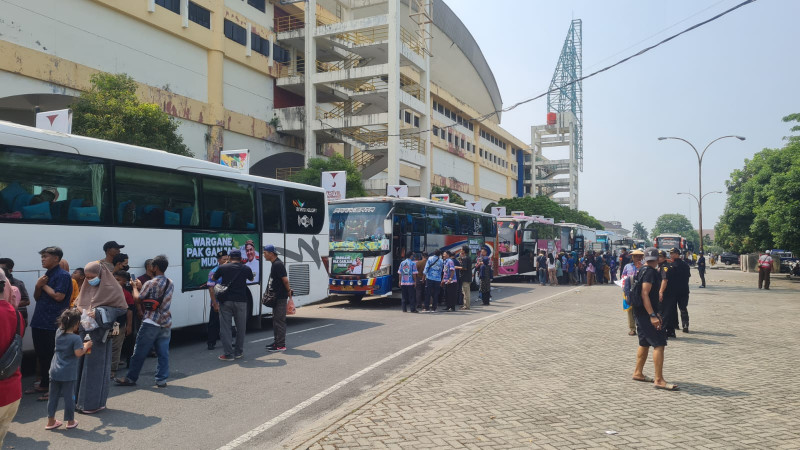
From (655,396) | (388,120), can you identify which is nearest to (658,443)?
(655,396)

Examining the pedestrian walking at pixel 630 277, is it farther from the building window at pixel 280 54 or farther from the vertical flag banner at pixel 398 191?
the building window at pixel 280 54

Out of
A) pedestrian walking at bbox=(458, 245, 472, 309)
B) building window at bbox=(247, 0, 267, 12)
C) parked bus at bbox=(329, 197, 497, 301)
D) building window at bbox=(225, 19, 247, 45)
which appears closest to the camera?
pedestrian walking at bbox=(458, 245, 472, 309)

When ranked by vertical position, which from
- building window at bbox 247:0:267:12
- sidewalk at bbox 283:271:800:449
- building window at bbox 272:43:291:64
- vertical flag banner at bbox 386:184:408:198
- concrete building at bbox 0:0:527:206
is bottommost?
sidewalk at bbox 283:271:800:449

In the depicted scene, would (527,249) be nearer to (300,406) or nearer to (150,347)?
(150,347)

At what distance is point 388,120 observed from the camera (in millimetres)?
38469

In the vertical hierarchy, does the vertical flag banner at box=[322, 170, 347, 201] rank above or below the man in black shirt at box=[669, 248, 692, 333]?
above

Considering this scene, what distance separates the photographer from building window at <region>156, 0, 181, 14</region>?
30.4 metres

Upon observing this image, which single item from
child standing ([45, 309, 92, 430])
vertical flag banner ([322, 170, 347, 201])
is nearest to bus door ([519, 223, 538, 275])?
vertical flag banner ([322, 170, 347, 201])

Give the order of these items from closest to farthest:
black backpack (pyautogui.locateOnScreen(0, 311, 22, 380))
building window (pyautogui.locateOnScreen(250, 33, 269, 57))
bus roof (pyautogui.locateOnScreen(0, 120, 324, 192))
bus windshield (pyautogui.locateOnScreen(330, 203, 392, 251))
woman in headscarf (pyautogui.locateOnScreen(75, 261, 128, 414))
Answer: black backpack (pyautogui.locateOnScreen(0, 311, 22, 380)) → woman in headscarf (pyautogui.locateOnScreen(75, 261, 128, 414)) → bus roof (pyautogui.locateOnScreen(0, 120, 324, 192)) → bus windshield (pyautogui.locateOnScreen(330, 203, 392, 251)) → building window (pyautogui.locateOnScreen(250, 33, 269, 57))

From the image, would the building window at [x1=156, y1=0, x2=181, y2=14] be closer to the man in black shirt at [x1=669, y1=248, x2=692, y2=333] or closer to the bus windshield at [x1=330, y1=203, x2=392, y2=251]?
the bus windshield at [x1=330, y1=203, x2=392, y2=251]

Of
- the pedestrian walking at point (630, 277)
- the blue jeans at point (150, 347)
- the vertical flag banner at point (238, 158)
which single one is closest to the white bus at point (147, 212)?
the blue jeans at point (150, 347)

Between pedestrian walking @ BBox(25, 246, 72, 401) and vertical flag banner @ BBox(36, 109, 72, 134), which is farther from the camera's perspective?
vertical flag banner @ BBox(36, 109, 72, 134)

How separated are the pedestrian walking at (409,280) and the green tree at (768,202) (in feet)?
65.6

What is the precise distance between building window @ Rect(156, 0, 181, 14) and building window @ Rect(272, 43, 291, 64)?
8.80 meters
